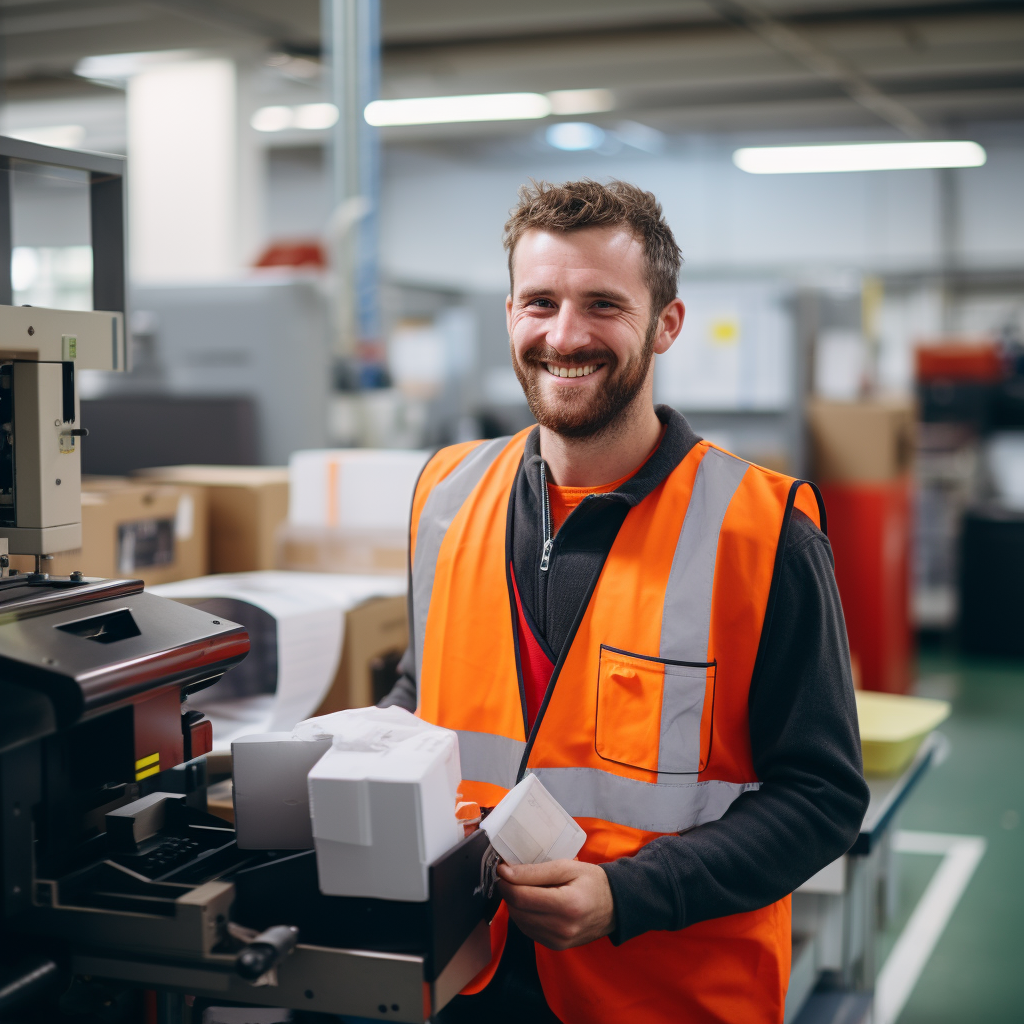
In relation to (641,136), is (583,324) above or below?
below

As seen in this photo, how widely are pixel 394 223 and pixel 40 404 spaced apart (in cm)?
1264

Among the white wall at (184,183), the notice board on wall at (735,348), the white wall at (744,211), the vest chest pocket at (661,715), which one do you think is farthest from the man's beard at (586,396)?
the white wall at (744,211)

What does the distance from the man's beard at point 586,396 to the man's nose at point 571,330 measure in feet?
0.04

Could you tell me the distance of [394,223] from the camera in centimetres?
1348

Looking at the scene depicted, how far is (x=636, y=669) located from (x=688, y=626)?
8cm

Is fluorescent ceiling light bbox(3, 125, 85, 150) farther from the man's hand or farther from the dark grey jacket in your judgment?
the man's hand

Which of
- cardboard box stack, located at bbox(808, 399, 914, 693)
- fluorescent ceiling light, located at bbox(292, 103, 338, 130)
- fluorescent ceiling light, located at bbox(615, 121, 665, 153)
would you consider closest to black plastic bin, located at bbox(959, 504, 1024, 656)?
cardboard box stack, located at bbox(808, 399, 914, 693)

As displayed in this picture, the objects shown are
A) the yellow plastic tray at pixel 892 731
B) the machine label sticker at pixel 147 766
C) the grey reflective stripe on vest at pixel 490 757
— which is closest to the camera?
the machine label sticker at pixel 147 766

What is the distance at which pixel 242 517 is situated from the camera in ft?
8.88

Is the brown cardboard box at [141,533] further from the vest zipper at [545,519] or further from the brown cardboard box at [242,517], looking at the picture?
the vest zipper at [545,519]

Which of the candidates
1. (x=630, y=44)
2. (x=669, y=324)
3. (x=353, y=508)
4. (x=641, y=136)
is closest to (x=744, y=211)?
(x=641, y=136)

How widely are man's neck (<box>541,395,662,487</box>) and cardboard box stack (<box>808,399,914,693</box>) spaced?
3817 mm

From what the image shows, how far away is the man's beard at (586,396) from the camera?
4.94 feet

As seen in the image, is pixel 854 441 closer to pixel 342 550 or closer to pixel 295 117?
pixel 342 550
